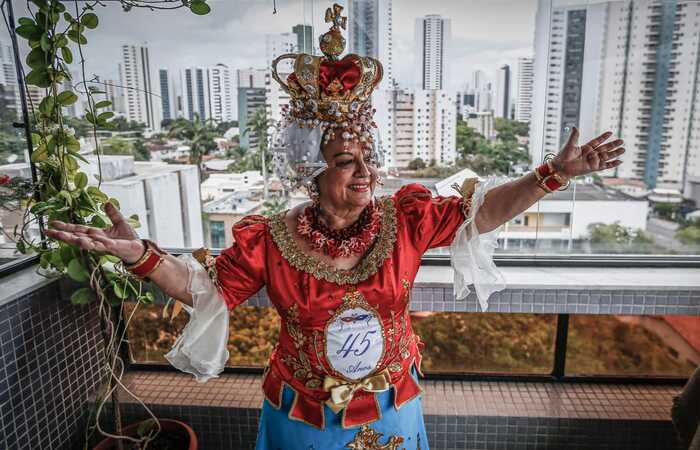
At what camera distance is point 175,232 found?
8.13ft

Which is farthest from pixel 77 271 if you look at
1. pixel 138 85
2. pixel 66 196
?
pixel 138 85

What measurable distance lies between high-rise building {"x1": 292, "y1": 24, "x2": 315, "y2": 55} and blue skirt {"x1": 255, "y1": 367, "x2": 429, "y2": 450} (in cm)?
142

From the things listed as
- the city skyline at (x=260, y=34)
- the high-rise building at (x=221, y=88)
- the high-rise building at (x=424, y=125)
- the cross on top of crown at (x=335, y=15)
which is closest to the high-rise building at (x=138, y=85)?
the city skyline at (x=260, y=34)

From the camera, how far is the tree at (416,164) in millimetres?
2322

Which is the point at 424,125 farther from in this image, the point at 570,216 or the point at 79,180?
the point at 79,180

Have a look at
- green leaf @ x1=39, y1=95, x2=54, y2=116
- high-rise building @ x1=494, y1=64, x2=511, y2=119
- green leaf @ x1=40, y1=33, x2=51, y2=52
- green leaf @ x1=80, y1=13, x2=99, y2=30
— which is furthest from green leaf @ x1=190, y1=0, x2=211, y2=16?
high-rise building @ x1=494, y1=64, x2=511, y2=119

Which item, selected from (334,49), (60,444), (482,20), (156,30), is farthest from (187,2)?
(60,444)

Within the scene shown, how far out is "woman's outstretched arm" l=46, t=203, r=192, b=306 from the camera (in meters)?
1.26

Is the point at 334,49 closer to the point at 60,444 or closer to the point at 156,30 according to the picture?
the point at 156,30

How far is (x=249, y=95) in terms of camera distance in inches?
→ 92.1

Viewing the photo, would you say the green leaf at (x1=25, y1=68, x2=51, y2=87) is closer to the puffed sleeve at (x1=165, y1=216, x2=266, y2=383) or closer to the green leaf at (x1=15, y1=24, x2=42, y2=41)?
the green leaf at (x1=15, y1=24, x2=42, y2=41)

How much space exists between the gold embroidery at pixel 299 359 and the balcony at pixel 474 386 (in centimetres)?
71

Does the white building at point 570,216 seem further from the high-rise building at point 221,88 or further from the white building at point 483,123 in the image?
the high-rise building at point 221,88

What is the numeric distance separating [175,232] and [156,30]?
0.91m
